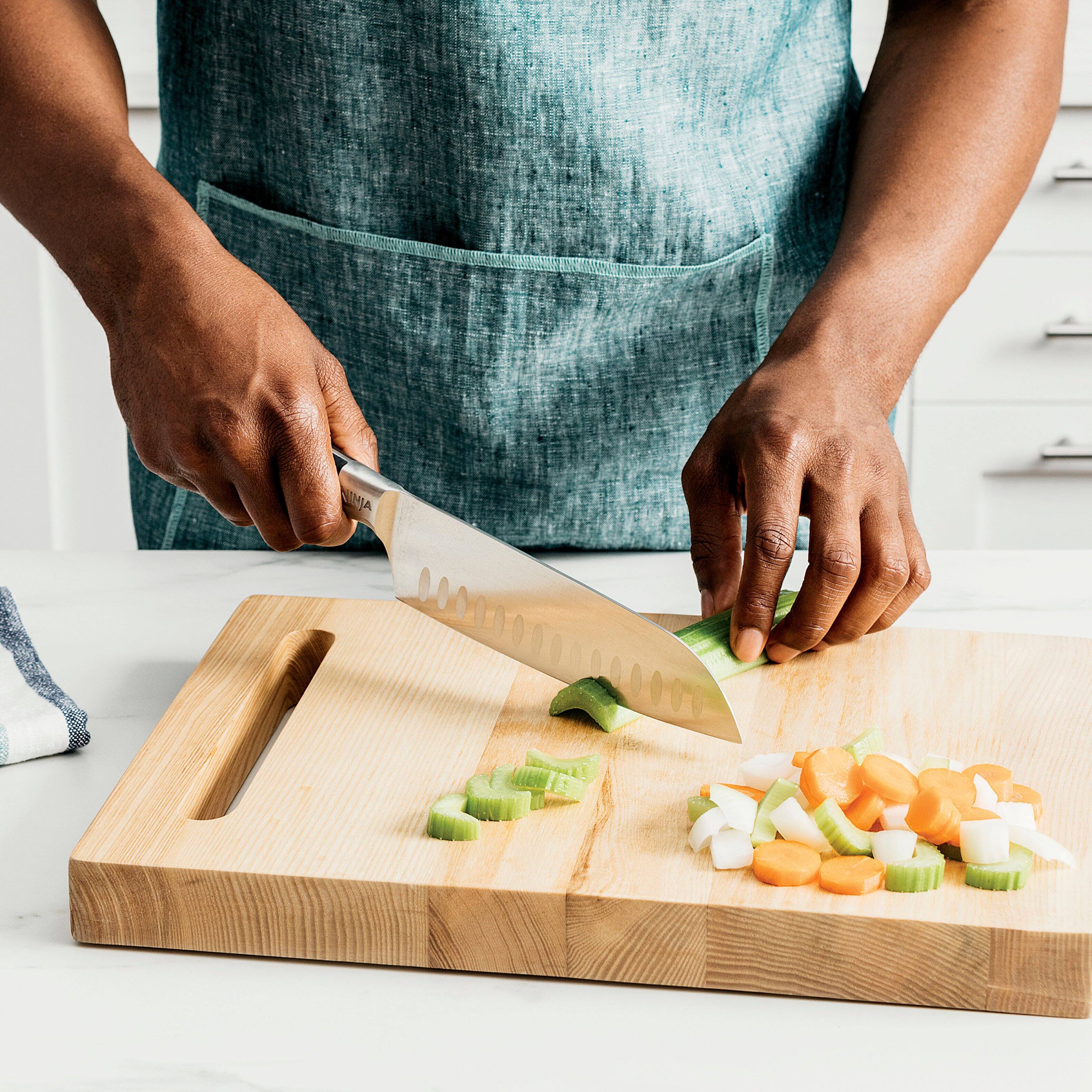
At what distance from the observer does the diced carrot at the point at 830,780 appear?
0.80 m

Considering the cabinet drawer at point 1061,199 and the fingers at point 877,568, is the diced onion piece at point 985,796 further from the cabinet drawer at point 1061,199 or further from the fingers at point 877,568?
the cabinet drawer at point 1061,199

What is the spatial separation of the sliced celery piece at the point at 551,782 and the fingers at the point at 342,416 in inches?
12.0

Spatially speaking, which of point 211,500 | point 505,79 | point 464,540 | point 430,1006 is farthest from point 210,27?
point 430,1006

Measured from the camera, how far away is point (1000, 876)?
2.37 ft

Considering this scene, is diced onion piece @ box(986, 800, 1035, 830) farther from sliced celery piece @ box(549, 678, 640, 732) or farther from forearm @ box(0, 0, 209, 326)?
forearm @ box(0, 0, 209, 326)

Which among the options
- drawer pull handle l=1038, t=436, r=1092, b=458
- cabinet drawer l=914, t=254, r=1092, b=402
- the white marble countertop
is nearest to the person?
the white marble countertop

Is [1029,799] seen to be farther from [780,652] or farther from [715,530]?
[715,530]

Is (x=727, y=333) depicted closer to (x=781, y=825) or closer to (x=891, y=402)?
(x=891, y=402)

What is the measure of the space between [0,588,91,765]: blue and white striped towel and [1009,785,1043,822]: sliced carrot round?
649 millimetres

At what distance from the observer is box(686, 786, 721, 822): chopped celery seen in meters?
0.80

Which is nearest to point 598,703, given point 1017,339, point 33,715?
point 33,715

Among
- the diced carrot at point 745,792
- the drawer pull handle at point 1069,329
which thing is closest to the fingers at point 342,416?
the diced carrot at point 745,792

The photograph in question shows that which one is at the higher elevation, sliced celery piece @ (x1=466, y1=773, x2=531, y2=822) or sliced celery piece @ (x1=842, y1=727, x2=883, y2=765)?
sliced celery piece @ (x1=842, y1=727, x2=883, y2=765)

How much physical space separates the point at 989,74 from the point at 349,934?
99 cm
